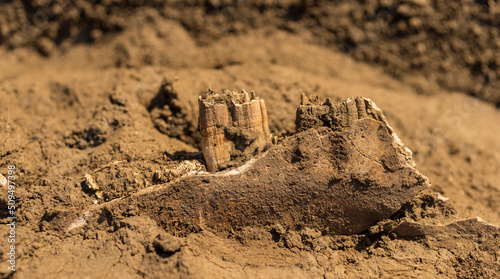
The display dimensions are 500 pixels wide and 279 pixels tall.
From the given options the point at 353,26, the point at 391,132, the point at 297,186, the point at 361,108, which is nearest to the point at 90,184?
the point at 297,186

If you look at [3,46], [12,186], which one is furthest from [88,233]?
[3,46]

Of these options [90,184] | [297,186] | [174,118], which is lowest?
[90,184]

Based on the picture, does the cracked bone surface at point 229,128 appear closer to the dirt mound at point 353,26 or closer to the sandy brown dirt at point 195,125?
the sandy brown dirt at point 195,125

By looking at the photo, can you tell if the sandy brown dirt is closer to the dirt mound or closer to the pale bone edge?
the dirt mound

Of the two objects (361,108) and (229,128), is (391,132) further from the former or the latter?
(229,128)

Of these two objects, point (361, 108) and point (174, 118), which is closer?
point (361, 108)

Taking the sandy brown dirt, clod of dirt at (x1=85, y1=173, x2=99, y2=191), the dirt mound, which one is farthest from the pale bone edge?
the dirt mound
